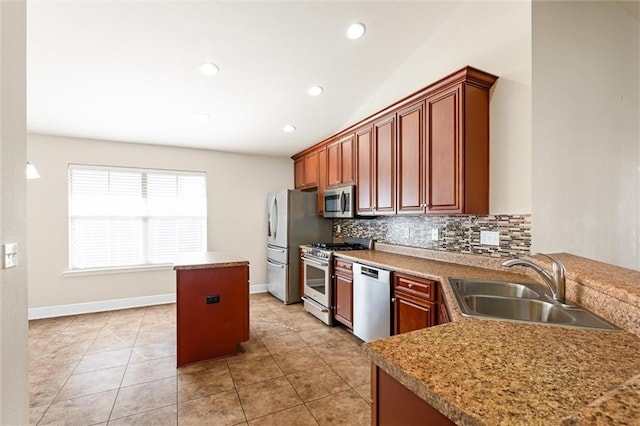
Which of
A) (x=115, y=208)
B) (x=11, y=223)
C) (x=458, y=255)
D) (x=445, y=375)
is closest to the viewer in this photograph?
(x=445, y=375)

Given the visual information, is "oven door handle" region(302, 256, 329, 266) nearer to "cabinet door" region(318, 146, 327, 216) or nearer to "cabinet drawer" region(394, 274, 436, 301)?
"cabinet door" region(318, 146, 327, 216)

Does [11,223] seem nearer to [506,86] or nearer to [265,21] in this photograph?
[265,21]

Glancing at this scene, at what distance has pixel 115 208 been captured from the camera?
4.23 meters

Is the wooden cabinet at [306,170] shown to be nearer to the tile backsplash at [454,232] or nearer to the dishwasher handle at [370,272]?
the tile backsplash at [454,232]

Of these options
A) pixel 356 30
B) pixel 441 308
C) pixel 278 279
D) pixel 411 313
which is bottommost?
pixel 278 279

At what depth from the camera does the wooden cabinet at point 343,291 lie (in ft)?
10.4

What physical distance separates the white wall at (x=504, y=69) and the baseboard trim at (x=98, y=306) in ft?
15.1

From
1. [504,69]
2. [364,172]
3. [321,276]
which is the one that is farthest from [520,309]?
[321,276]

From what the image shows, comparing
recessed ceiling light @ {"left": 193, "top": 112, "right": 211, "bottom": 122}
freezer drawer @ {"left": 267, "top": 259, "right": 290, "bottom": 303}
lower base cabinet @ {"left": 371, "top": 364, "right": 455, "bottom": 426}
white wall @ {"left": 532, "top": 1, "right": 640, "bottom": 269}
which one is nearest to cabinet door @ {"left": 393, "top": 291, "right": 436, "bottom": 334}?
white wall @ {"left": 532, "top": 1, "right": 640, "bottom": 269}

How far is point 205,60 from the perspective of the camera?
2680 millimetres

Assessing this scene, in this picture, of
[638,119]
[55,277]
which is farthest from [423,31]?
[55,277]

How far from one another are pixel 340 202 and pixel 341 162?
21.8 inches

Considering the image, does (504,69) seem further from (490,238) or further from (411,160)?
(490,238)

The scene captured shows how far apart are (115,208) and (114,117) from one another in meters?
1.40
